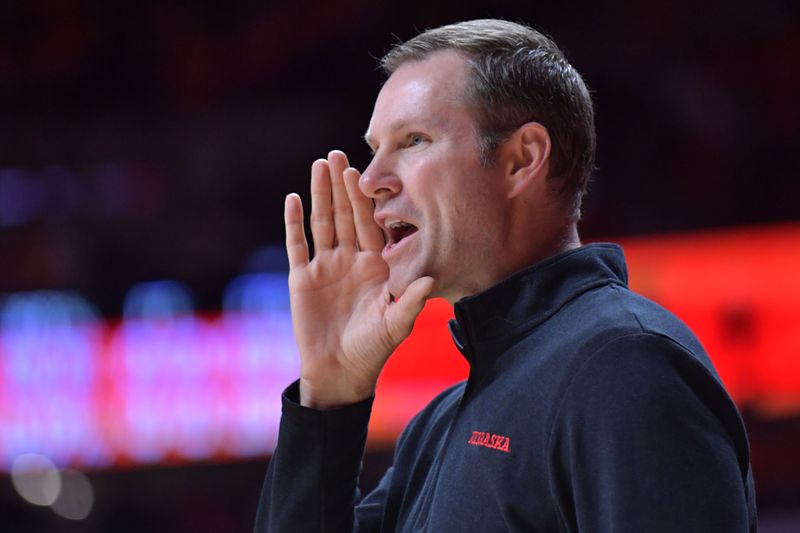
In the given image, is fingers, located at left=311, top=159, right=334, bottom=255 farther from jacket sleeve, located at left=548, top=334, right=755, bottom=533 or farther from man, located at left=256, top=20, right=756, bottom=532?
jacket sleeve, located at left=548, top=334, right=755, bottom=533

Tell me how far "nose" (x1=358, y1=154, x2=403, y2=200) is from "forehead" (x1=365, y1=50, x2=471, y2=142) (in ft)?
0.17

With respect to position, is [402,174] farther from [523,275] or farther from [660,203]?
[660,203]

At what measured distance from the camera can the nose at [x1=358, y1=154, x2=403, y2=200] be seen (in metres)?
1.66

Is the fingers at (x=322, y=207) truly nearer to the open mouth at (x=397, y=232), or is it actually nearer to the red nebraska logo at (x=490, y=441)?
the open mouth at (x=397, y=232)

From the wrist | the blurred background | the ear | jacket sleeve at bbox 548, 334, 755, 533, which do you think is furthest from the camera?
the blurred background

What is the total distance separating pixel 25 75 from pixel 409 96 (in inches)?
235

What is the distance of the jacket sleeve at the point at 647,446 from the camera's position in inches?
45.5

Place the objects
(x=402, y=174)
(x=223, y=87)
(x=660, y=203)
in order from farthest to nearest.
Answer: (x=223, y=87)
(x=660, y=203)
(x=402, y=174)

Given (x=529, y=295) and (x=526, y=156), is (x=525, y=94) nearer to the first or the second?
(x=526, y=156)

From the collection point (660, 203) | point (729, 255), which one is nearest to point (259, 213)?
point (660, 203)

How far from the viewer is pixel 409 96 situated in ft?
5.47

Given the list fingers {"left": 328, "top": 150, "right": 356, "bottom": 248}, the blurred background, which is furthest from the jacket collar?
the blurred background

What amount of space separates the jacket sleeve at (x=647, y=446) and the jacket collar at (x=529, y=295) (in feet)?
0.68

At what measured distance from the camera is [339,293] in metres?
1.79
